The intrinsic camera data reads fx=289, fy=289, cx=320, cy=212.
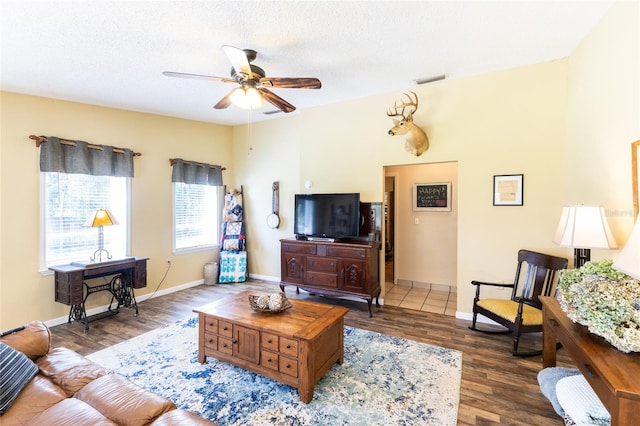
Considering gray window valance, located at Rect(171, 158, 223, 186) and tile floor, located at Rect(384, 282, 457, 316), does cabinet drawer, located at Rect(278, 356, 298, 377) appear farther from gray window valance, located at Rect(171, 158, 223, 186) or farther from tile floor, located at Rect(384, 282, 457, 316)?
gray window valance, located at Rect(171, 158, 223, 186)

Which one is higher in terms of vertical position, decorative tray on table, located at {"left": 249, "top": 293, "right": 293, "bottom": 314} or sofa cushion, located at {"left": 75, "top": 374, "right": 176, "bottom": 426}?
decorative tray on table, located at {"left": 249, "top": 293, "right": 293, "bottom": 314}

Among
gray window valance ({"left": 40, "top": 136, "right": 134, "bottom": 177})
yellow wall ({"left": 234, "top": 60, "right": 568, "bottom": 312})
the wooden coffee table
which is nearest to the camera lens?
the wooden coffee table

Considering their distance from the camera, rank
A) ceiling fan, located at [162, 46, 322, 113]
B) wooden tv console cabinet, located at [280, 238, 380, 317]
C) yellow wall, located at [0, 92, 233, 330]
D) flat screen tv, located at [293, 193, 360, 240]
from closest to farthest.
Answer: ceiling fan, located at [162, 46, 322, 113], yellow wall, located at [0, 92, 233, 330], wooden tv console cabinet, located at [280, 238, 380, 317], flat screen tv, located at [293, 193, 360, 240]

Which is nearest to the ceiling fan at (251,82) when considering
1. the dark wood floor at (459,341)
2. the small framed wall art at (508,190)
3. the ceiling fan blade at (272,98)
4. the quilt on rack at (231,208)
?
the ceiling fan blade at (272,98)

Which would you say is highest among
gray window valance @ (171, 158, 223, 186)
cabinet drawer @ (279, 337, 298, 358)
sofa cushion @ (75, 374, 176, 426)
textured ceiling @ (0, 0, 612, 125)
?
textured ceiling @ (0, 0, 612, 125)

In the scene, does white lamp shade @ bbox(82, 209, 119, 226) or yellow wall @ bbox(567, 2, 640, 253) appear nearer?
yellow wall @ bbox(567, 2, 640, 253)

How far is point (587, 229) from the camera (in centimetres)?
223

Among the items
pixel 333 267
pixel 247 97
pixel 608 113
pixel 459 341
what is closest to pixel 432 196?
pixel 333 267

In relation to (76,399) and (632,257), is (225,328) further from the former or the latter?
(632,257)

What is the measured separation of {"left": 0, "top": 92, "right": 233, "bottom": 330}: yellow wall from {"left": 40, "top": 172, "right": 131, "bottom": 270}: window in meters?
0.10

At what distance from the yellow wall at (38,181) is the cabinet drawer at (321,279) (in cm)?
234

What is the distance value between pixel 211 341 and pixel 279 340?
766mm

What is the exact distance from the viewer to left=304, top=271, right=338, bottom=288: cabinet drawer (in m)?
4.05

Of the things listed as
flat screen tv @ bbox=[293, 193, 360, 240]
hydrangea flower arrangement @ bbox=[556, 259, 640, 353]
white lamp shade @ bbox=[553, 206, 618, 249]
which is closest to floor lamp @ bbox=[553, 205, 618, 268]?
white lamp shade @ bbox=[553, 206, 618, 249]
